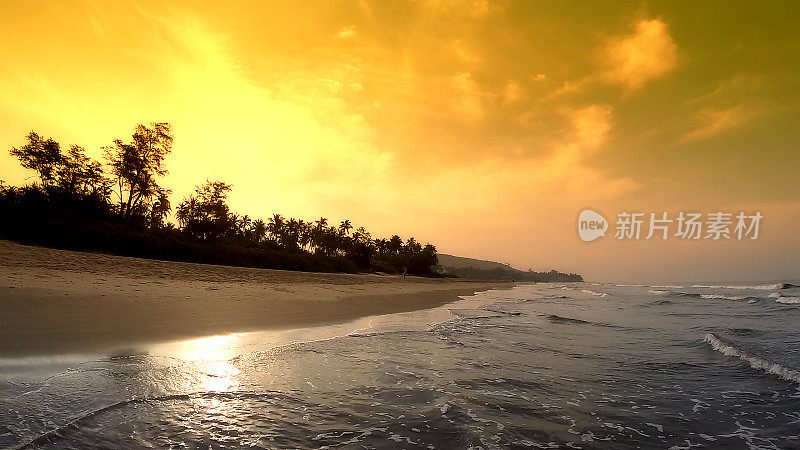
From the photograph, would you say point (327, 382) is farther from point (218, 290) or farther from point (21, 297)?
point (218, 290)

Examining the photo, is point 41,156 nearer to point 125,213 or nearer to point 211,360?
point 125,213

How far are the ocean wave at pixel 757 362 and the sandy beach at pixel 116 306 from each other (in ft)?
41.6

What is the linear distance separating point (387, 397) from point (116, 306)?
9754 mm

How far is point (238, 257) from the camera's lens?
38.6m

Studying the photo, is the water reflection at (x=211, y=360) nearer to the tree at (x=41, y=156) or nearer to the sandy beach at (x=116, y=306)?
the sandy beach at (x=116, y=306)

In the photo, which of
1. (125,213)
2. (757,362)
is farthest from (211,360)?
(125,213)

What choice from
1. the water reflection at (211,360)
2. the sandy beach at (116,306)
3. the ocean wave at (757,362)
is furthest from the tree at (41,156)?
the ocean wave at (757,362)

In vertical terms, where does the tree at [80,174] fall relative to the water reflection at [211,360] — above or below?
above

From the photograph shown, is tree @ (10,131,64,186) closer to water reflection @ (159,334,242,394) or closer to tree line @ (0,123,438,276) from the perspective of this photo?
tree line @ (0,123,438,276)

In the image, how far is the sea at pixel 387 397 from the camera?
13.9 feet

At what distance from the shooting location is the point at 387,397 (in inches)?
233

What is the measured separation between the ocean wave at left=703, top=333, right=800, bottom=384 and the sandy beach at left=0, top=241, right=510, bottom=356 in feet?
41.6

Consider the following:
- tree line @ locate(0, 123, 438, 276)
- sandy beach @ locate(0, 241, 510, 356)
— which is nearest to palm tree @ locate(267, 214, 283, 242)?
tree line @ locate(0, 123, 438, 276)

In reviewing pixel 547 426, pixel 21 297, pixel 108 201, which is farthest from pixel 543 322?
pixel 108 201
